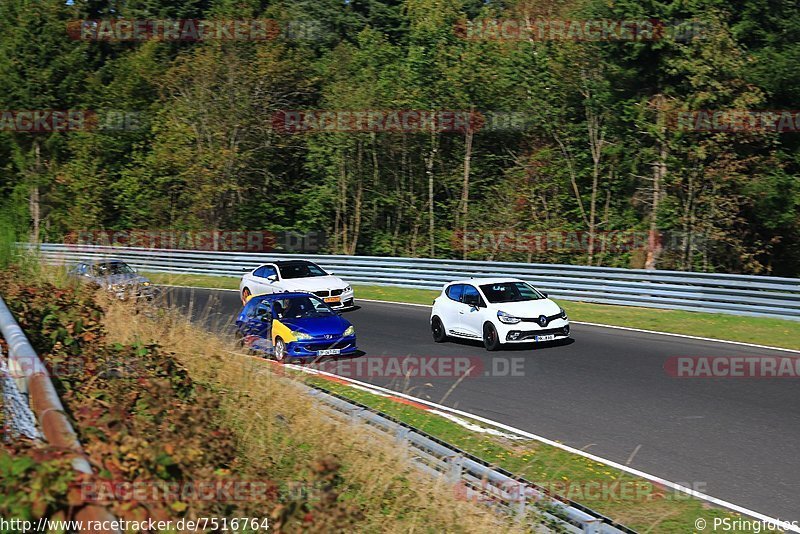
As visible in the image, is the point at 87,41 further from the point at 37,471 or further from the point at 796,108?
the point at 37,471

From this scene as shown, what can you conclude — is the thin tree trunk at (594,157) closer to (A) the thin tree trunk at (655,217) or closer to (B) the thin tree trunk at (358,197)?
(A) the thin tree trunk at (655,217)

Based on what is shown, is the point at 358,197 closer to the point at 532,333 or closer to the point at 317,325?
the point at 317,325

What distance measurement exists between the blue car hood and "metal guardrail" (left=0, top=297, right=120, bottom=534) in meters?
10.6

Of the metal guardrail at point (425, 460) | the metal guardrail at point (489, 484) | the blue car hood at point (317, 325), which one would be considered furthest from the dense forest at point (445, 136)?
the metal guardrail at point (489, 484)

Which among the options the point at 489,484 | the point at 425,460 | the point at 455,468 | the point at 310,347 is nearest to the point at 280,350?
the point at 310,347

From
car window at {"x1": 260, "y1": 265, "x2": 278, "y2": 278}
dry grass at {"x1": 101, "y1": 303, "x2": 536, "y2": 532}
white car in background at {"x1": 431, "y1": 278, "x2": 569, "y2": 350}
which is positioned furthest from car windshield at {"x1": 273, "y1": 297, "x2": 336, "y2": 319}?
car window at {"x1": 260, "y1": 265, "x2": 278, "y2": 278}

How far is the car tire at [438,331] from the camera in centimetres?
1864

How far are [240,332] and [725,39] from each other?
68.1 ft

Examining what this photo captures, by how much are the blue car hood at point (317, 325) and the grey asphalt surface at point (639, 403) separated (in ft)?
2.51

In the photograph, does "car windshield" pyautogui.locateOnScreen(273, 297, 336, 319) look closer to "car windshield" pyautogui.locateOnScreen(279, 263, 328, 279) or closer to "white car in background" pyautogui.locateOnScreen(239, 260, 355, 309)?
"white car in background" pyautogui.locateOnScreen(239, 260, 355, 309)

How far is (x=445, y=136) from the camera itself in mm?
40500

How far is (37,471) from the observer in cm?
426

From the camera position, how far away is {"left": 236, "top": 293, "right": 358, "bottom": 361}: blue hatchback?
650 inches

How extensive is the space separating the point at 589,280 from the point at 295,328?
10.3 m
